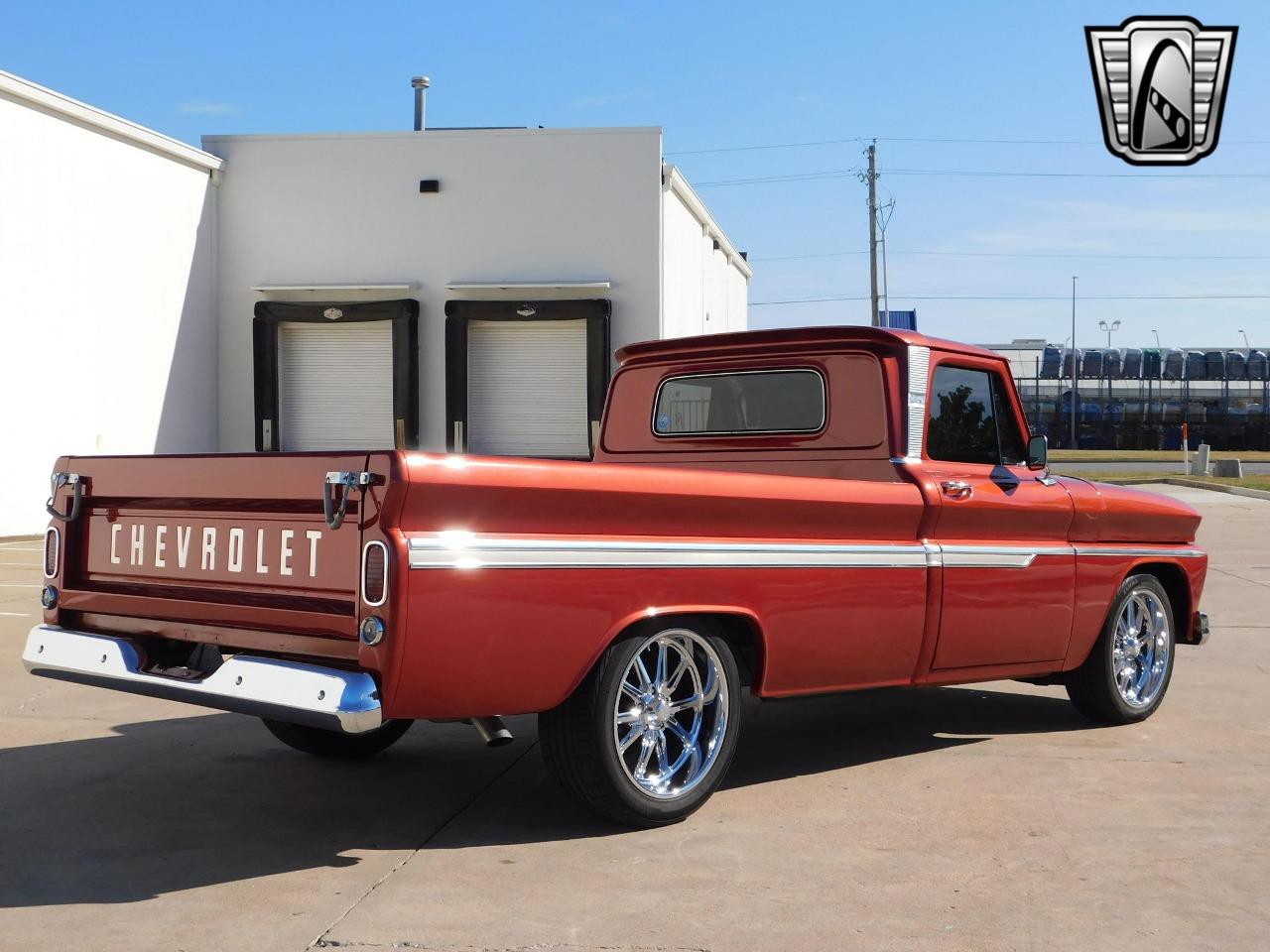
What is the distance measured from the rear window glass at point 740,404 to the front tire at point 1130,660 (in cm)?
182

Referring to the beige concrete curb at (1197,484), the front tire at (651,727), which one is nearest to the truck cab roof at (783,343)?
the front tire at (651,727)

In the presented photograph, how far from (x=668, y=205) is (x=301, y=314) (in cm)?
601

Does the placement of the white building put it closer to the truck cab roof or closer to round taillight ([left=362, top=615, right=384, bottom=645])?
the truck cab roof

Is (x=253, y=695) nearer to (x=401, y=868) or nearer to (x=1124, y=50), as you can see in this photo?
(x=401, y=868)

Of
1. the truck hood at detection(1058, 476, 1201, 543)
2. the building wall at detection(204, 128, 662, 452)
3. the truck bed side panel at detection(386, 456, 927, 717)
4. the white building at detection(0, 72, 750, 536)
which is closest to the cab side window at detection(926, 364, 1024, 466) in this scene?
the truck hood at detection(1058, 476, 1201, 543)

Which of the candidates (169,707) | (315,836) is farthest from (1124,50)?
(315,836)

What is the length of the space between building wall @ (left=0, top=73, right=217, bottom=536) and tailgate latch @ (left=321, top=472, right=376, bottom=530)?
14977 millimetres

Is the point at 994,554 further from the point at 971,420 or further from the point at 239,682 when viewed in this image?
the point at 239,682

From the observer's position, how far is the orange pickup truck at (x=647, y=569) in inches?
159

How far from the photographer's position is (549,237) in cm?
2162

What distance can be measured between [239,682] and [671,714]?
143 cm

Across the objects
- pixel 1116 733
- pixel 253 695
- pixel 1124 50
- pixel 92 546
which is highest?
pixel 1124 50

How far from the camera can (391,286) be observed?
21.7m

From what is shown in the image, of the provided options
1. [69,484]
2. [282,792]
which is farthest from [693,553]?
[69,484]
